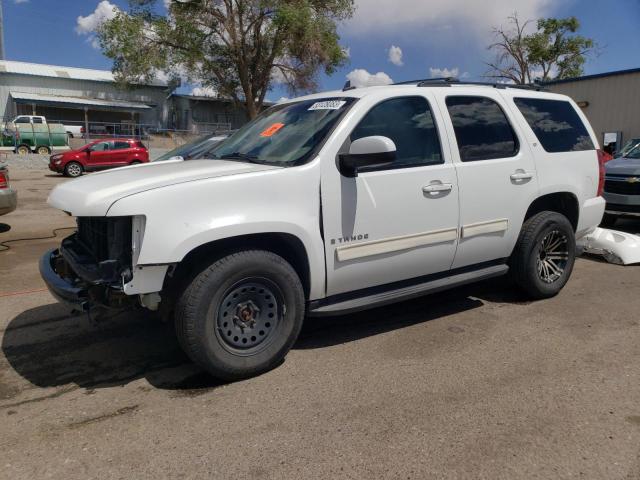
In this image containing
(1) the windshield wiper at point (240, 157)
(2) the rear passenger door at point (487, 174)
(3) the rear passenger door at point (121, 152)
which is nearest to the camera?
(1) the windshield wiper at point (240, 157)

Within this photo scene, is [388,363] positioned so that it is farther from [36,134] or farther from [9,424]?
[36,134]

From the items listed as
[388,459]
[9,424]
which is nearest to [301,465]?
[388,459]

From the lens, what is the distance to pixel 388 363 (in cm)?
376

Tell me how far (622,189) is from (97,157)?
65.6 feet

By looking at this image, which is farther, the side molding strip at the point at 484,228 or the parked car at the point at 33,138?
the parked car at the point at 33,138

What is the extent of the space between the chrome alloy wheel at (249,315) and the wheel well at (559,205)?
2687 millimetres

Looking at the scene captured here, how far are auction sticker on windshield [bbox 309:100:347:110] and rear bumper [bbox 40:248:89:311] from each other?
2.11 metres

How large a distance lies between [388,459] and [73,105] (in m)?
45.6

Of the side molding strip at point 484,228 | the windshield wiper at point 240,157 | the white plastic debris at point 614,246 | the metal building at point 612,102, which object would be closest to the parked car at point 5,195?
the windshield wiper at point 240,157

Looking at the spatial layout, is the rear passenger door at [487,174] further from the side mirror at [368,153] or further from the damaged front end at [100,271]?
the damaged front end at [100,271]

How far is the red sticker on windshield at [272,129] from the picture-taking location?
416 centimetres

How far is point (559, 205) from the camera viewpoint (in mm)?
5211

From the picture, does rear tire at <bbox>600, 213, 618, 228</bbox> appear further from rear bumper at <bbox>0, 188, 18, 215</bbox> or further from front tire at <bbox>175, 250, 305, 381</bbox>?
rear bumper at <bbox>0, 188, 18, 215</bbox>

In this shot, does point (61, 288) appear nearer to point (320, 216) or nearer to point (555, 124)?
point (320, 216)
